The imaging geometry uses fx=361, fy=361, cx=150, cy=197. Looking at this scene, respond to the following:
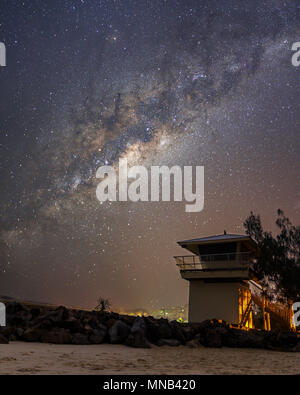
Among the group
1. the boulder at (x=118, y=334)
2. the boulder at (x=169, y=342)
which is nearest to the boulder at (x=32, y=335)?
the boulder at (x=118, y=334)

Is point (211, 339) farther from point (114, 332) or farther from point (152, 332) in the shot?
point (114, 332)

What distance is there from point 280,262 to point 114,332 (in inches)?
864

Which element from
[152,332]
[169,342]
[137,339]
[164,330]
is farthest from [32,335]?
[164,330]

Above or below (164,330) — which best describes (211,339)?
below

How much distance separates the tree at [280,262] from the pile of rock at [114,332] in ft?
40.9

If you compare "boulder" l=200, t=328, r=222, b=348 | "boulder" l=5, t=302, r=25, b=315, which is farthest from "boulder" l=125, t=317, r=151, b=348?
"boulder" l=5, t=302, r=25, b=315

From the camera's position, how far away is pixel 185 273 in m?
31.6

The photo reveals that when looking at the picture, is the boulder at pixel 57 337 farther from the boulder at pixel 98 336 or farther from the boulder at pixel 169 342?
the boulder at pixel 169 342

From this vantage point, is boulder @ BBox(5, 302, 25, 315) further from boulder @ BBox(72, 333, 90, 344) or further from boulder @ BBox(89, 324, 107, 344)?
boulder @ BBox(72, 333, 90, 344)

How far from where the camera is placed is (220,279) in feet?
100

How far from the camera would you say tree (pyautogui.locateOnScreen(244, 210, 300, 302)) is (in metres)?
31.0
